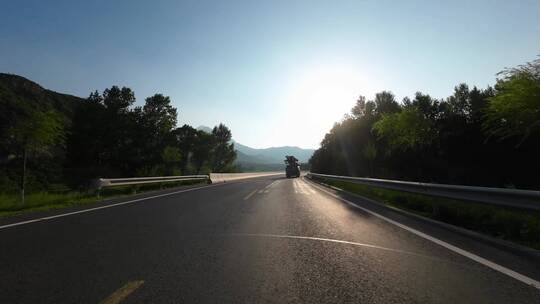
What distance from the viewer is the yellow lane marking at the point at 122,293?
342cm

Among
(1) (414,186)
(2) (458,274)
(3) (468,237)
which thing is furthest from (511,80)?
(2) (458,274)

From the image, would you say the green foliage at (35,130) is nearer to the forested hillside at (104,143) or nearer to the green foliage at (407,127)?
the green foliage at (407,127)

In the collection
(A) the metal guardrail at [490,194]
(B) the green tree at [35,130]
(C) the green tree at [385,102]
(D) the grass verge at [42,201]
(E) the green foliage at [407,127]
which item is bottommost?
(D) the grass verge at [42,201]

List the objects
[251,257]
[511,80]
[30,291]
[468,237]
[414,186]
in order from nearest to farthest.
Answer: [30,291]
[251,257]
[468,237]
[414,186]
[511,80]

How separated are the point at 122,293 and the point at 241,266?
1572mm

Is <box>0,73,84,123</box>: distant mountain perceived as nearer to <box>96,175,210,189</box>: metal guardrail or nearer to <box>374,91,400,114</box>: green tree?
<box>96,175,210,189</box>: metal guardrail

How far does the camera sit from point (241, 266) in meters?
4.79

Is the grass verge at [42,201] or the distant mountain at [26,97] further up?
the distant mountain at [26,97]

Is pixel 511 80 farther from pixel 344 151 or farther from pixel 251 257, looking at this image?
pixel 344 151

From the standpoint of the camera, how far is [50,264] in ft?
16.0

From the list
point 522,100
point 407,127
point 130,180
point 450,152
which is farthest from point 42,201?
point 450,152

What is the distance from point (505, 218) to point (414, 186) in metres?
3.70

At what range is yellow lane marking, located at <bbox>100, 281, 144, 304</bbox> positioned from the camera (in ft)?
11.2

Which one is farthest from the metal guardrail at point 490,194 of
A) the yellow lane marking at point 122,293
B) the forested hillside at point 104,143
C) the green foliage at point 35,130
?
the forested hillside at point 104,143
